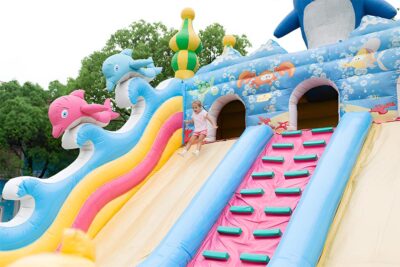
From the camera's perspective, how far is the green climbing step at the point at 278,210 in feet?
12.7

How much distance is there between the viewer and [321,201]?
3.56m

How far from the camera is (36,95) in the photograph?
15.0m


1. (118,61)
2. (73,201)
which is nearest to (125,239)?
(73,201)

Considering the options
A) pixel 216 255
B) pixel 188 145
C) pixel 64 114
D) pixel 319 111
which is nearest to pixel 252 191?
pixel 216 255

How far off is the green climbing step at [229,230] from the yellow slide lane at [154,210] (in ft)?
2.11

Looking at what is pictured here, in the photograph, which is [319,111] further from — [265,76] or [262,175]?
[262,175]

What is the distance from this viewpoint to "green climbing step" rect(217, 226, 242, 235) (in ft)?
12.6

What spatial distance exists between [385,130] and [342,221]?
1.60m

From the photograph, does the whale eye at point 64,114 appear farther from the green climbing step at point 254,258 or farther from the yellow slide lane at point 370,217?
the yellow slide lane at point 370,217

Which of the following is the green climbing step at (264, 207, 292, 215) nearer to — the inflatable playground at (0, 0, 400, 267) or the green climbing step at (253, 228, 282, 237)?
the inflatable playground at (0, 0, 400, 267)

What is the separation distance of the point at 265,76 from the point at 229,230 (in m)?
2.55

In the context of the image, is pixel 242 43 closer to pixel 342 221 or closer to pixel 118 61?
pixel 118 61

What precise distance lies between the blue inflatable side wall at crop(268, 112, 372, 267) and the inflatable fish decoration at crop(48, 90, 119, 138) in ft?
8.18

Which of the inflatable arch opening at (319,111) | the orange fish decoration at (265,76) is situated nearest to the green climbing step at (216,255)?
the orange fish decoration at (265,76)
